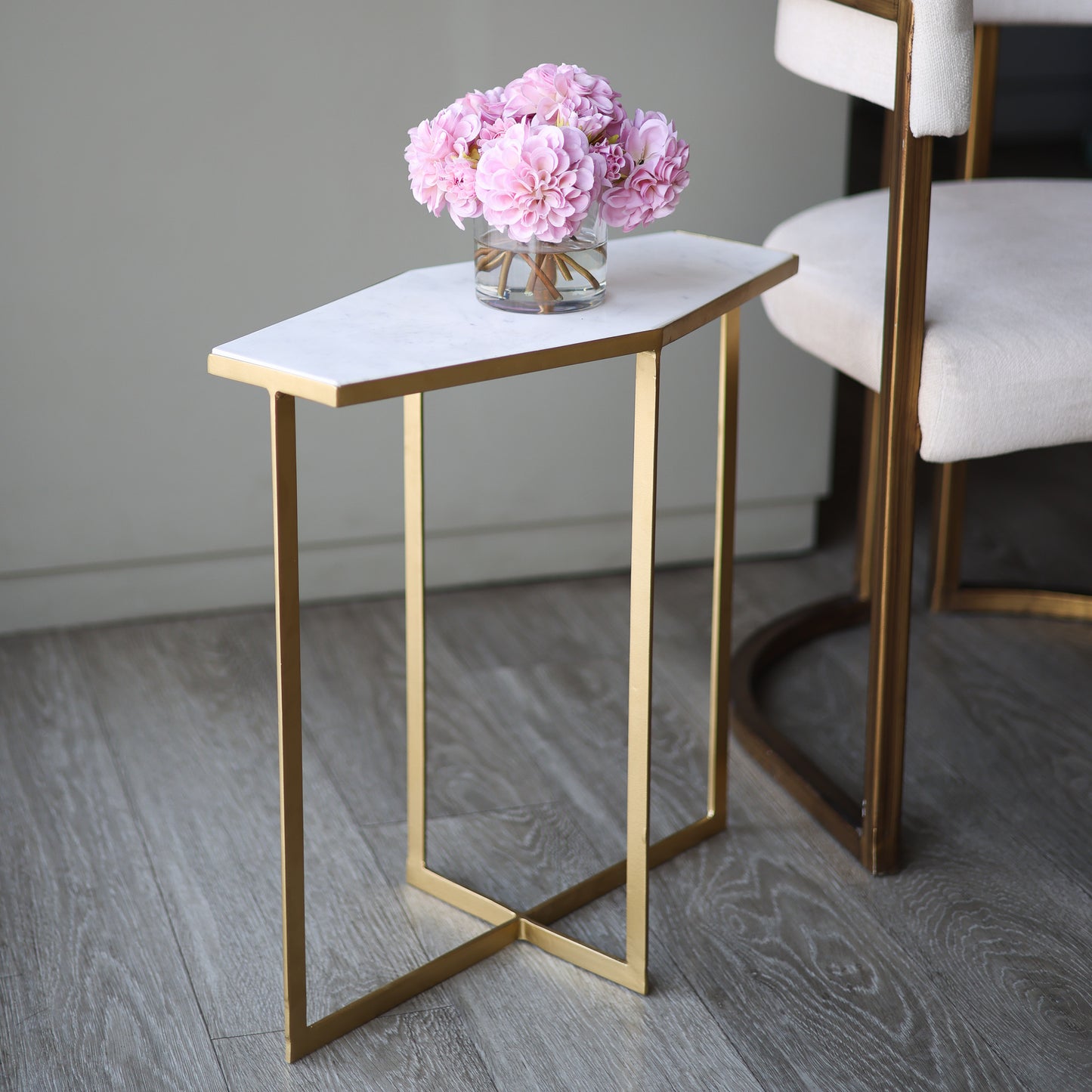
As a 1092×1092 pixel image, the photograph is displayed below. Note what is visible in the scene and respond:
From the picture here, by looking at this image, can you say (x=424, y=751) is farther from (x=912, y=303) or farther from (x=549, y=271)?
(x=912, y=303)

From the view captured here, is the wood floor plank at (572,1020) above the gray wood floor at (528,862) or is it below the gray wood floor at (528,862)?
below

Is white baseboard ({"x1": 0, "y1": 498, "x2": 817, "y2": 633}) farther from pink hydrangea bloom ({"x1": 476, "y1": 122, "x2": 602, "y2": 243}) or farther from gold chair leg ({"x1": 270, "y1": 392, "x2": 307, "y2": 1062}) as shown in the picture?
pink hydrangea bloom ({"x1": 476, "y1": 122, "x2": 602, "y2": 243})

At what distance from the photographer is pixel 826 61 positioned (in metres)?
1.28

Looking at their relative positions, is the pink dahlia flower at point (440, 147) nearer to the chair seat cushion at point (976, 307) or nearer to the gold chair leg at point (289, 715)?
the gold chair leg at point (289, 715)

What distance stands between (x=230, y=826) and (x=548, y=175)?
737mm

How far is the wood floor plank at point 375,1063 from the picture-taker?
1045 mm

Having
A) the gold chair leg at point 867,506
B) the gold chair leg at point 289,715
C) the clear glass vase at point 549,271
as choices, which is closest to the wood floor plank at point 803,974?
the gold chair leg at point 289,715

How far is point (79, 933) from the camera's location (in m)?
1.20

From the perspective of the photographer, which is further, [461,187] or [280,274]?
[280,274]

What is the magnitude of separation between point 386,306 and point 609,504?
34.7 inches

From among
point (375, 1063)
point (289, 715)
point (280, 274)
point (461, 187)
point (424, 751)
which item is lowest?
point (375, 1063)

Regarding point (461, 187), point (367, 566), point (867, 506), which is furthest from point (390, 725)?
point (461, 187)

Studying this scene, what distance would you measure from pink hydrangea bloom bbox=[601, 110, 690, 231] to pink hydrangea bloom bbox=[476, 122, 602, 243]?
4 centimetres

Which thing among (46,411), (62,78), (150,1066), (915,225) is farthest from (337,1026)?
(62,78)
